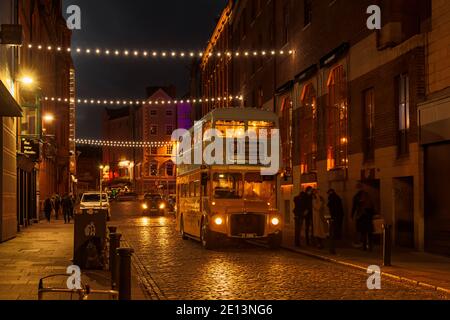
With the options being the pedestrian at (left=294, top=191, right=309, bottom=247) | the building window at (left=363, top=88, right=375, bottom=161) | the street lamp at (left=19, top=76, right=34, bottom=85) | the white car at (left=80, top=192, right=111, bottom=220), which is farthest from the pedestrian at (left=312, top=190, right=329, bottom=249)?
the white car at (left=80, top=192, right=111, bottom=220)

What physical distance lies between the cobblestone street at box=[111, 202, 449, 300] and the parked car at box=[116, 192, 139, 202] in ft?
229

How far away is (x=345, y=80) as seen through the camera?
24.5 meters

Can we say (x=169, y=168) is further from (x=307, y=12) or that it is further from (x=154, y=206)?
(x=307, y=12)

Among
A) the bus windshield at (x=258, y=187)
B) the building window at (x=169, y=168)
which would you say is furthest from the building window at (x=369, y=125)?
the building window at (x=169, y=168)

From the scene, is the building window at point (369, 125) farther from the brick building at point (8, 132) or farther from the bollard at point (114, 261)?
the bollard at point (114, 261)

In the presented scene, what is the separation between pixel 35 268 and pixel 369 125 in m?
12.3

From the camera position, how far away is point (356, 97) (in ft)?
76.7

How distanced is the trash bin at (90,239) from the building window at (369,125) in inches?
415

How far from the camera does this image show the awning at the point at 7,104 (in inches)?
714

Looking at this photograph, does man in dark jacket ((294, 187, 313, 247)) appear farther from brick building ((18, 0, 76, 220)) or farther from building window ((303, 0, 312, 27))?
brick building ((18, 0, 76, 220))

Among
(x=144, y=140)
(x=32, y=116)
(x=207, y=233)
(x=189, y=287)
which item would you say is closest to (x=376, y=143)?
(x=207, y=233)

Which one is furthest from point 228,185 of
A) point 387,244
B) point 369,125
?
point 387,244

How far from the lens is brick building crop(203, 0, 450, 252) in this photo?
61.6 ft
